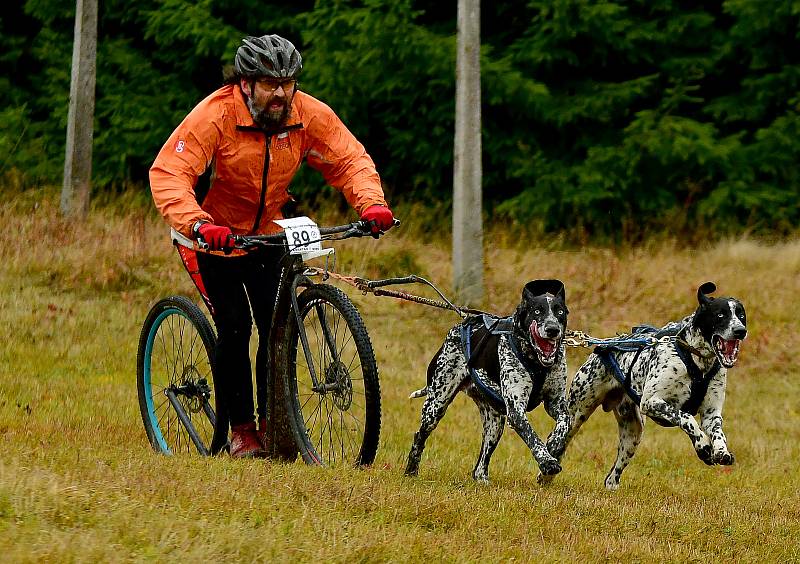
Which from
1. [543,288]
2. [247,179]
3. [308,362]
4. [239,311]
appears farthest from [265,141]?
[543,288]

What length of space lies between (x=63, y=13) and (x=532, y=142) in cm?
828

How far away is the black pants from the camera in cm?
739

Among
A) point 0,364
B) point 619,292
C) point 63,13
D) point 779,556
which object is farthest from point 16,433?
point 63,13

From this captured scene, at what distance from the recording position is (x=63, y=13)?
21.9 metres

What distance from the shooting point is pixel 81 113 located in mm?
17062

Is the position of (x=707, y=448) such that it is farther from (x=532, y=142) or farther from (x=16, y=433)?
(x=532, y=142)

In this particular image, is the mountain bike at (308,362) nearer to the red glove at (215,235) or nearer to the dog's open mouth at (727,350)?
the red glove at (215,235)

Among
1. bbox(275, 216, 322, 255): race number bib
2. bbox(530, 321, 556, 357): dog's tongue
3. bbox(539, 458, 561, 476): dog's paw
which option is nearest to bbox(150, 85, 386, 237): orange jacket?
bbox(275, 216, 322, 255): race number bib

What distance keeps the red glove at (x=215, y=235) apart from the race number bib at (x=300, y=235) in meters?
0.49

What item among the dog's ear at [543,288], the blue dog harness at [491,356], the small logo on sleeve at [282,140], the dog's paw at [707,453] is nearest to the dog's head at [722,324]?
the dog's paw at [707,453]

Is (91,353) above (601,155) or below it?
below

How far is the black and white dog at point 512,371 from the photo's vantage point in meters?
6.90

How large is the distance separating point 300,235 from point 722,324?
2.30m

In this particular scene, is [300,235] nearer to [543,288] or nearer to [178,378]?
[543,288]
